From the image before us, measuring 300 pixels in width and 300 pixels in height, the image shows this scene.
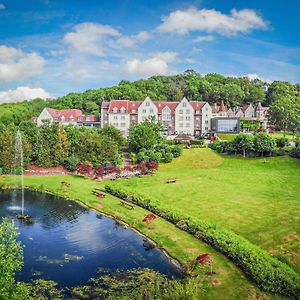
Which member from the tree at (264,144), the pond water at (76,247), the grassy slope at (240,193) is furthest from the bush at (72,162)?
the tree at (264,144)

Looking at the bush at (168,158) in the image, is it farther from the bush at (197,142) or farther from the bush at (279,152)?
the bush at (279,152)

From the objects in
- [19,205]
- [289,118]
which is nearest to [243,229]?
[19,205]

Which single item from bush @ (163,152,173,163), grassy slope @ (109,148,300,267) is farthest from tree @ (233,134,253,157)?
bush @ (163,152,173,163)

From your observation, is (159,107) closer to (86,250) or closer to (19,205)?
(19,205)

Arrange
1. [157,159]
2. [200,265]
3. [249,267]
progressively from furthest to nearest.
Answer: [157,159]
[200,265]
[249,267]

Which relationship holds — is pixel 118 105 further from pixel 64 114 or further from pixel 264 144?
pixel 264 144

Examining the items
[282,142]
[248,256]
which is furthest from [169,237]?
[282,142]

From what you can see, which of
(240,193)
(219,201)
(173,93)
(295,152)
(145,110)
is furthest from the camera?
(173,93)

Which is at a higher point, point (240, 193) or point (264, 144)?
point (264, 144)
